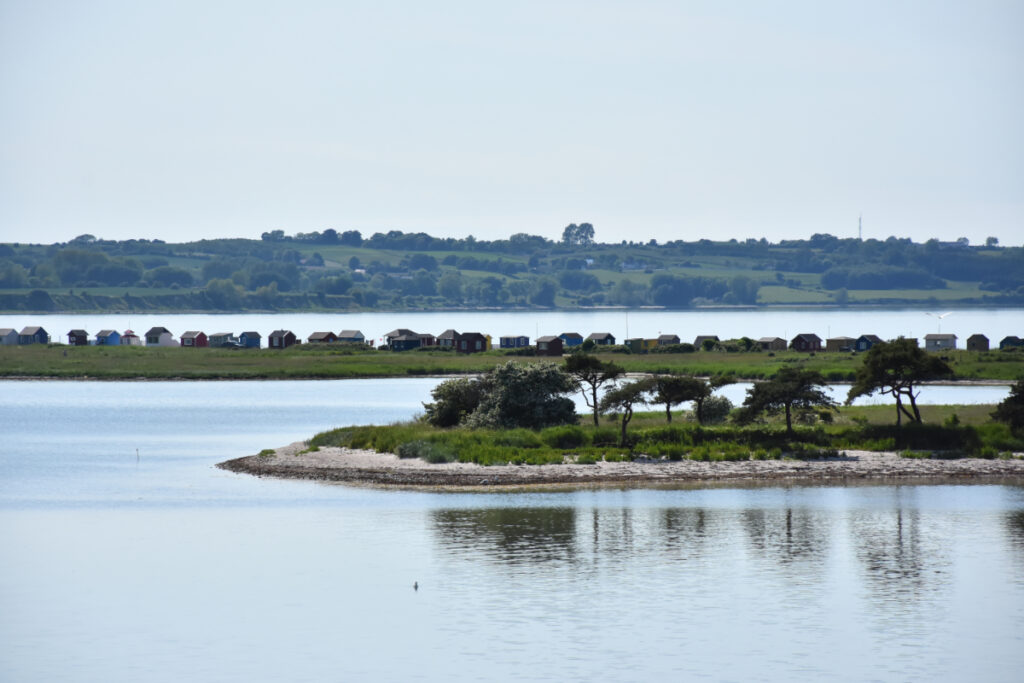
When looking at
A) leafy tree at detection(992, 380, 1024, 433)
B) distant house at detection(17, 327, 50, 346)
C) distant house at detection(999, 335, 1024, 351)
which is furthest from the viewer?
distant house at detection(17, 327, 50, 346)

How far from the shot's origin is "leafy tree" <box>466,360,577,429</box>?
176 feet

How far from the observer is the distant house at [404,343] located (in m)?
146

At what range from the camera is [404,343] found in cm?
14762

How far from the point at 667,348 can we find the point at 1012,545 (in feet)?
329

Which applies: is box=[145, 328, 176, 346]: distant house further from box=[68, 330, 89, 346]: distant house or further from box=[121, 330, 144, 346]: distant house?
box=[68, 330, 89, 346]: distant house

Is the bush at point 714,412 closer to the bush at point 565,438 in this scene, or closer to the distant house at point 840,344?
the bush at point 565,438

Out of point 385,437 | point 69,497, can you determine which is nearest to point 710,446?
point 385,437

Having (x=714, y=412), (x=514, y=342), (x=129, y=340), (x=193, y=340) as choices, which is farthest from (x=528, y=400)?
(x=129, y=340)

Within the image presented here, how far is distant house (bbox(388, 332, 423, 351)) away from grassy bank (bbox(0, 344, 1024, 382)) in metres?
5.41

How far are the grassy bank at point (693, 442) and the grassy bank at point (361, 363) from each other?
163ft

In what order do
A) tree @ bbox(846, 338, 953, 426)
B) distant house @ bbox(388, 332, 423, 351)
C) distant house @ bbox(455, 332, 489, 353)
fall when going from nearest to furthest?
tree @ bbox(846, 338, 953, 426)
distant house @ bbox(455, 332, 489, 353)
distant house @ bbox(388, 332, 423, 351)

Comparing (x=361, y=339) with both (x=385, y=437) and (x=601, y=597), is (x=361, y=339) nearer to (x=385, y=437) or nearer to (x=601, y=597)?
(x=385, y=437)

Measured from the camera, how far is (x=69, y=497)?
45.9m

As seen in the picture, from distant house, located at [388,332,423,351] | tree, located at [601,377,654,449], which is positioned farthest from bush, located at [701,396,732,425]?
distant house, located at [388,332,423,351]
